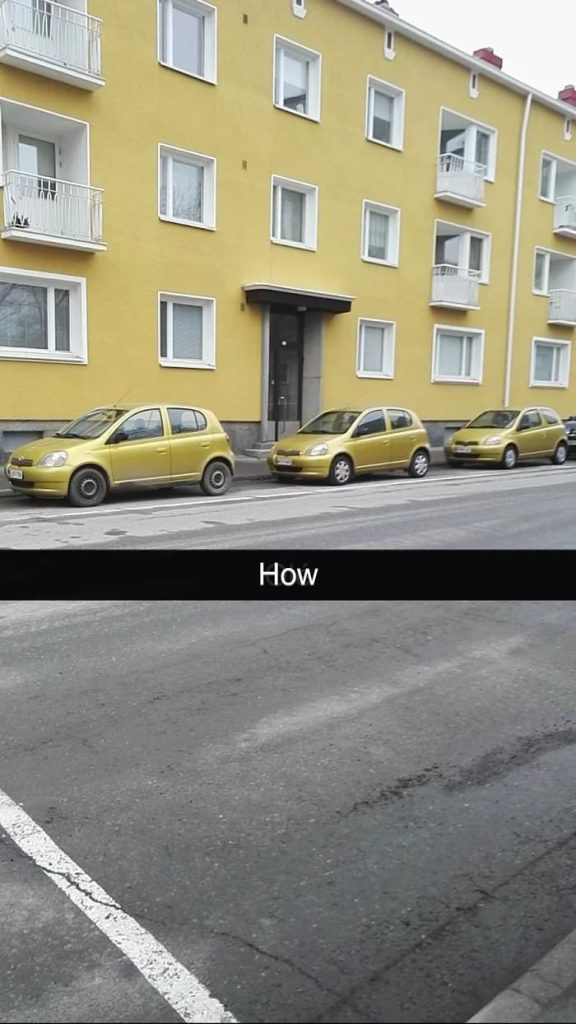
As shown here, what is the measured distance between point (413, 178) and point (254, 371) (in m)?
10.2

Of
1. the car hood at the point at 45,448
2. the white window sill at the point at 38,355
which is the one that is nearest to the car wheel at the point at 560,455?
the car hood at the point at 45,448

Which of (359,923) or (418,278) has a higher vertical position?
(418,278)

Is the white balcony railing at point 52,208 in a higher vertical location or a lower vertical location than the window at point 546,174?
higher

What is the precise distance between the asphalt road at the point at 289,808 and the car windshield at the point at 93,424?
313 cm

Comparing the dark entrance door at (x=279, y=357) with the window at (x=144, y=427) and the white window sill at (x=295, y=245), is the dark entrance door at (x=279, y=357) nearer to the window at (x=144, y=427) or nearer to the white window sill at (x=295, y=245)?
the white window sill at (x=295, y=245)

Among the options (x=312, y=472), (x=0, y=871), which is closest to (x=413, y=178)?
(x=312, y=472)

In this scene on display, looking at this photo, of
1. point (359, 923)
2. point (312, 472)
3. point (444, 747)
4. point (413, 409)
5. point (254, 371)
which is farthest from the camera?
point (254, 371)

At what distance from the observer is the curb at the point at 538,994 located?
132 centimetres

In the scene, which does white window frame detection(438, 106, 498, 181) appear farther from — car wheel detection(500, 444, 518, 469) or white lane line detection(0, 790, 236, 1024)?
white lane line detection(0, 790, 236, 1024)

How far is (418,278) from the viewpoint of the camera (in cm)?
343

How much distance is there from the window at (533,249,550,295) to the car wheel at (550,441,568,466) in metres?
0.89

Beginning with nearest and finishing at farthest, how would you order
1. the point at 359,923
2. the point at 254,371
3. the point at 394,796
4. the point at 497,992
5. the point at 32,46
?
the point at 497,992
the point at 359,923
the point at 394,796
the point at 32,46
the point at 254,371

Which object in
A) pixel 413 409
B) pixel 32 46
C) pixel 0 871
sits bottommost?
pixel 0 871

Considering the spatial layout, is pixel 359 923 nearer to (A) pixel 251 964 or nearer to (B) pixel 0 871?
(A) pixel 251 964
